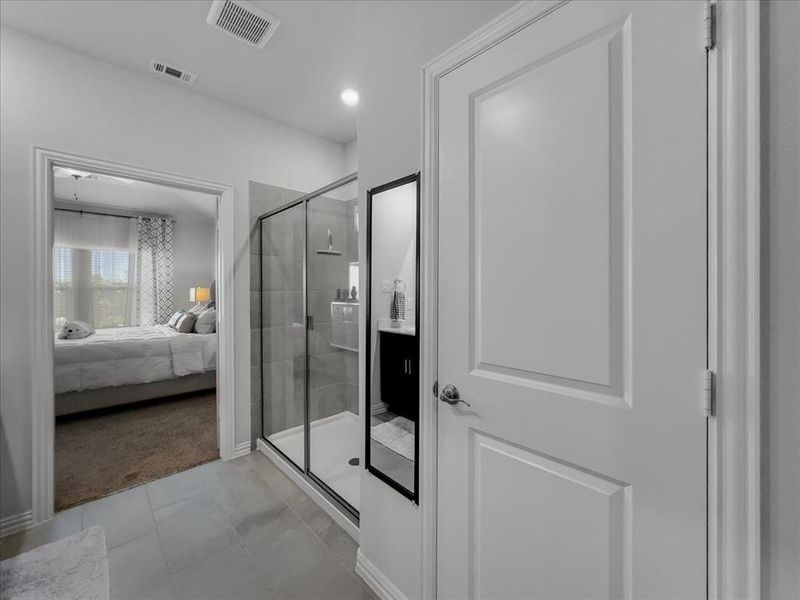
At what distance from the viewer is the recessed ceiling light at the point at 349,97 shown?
8.26 ft

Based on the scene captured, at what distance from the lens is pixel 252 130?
2.76 metres

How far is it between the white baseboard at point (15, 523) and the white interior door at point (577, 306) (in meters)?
2.28

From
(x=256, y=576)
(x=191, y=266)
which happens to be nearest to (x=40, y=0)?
(x=256, y=576)

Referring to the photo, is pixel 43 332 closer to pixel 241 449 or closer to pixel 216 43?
pixel 241 449

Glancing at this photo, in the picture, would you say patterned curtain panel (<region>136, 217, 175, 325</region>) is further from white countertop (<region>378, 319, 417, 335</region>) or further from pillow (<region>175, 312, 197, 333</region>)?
white countertop (<region>378, 319, 417, 335</region>)

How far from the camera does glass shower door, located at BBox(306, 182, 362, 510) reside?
2.35 m

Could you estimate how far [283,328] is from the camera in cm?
283

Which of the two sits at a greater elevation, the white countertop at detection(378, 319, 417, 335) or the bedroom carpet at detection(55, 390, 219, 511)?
the white countertop at detection(378, 319, 417, 335)

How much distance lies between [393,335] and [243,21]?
1.86 meters

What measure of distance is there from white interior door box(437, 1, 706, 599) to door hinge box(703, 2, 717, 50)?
1 cm

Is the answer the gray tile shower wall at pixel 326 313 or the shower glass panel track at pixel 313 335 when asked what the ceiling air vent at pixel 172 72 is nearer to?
the shower glass panel track at pixel 313 335

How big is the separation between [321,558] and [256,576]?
290 millimetres
